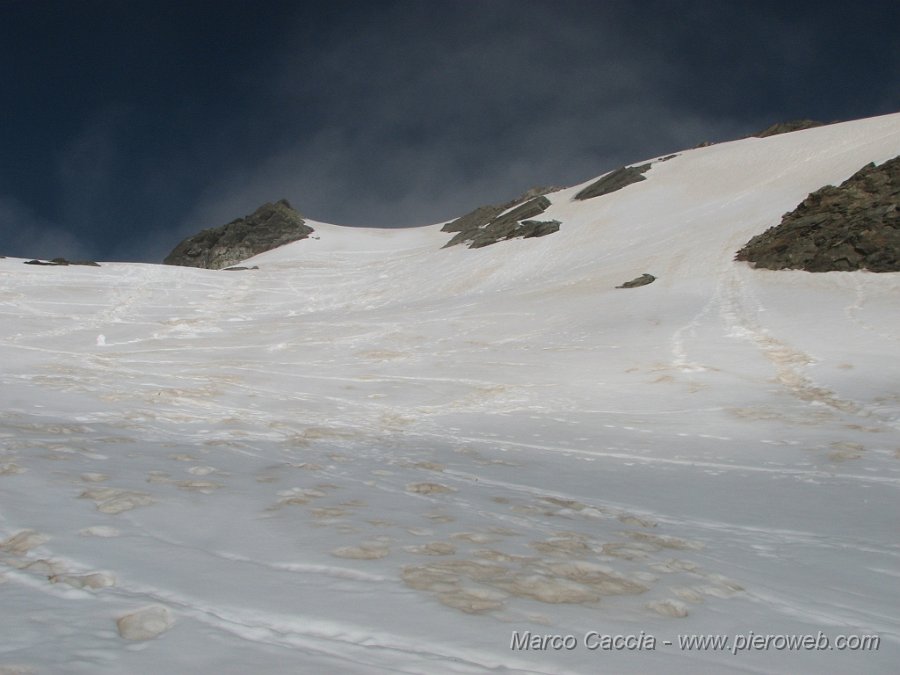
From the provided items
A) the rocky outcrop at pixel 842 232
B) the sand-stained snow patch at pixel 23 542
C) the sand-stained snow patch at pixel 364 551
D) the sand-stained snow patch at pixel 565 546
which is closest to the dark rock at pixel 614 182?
the rocky outcrop at pixel 842 232

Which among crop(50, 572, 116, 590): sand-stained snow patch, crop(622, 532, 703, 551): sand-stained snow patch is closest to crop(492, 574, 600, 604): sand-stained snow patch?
crop(622, 532, 703, 551): sand-stained snow patch

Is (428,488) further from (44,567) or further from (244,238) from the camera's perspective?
(244,238)

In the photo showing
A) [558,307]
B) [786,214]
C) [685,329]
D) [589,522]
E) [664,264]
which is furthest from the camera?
[786,214]

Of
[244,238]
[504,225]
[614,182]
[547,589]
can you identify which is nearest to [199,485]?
[547,589]

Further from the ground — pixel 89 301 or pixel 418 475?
pixel 89 301

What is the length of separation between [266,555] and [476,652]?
147cm

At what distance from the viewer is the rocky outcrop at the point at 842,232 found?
2066 cm

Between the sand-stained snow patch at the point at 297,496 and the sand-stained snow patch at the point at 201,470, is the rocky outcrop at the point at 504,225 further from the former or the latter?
the sand-stained snow patch at the point at 297,496

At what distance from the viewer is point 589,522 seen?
15.0ft

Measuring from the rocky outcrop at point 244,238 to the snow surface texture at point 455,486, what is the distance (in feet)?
113

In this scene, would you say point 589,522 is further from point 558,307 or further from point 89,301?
point 89,301

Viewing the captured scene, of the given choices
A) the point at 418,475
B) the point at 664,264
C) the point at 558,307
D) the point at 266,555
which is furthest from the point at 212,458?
the point at 664,264

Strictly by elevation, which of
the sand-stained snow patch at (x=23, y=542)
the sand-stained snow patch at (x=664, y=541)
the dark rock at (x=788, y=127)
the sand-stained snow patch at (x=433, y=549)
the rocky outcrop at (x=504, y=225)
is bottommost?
the sand-stained snow patch at (x=664, y=541)

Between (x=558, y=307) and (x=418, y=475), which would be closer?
(x=418, y=475)
